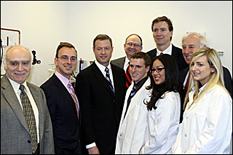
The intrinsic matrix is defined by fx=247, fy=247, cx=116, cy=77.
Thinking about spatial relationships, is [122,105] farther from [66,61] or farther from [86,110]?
[66,61]

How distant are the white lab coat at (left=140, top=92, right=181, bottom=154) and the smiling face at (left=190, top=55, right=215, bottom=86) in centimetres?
26

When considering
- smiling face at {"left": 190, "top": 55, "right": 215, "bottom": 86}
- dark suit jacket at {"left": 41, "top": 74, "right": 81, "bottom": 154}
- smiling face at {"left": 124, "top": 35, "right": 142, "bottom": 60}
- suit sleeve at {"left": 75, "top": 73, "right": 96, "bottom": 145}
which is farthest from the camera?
smiling face at {"left": 124, "top": 35, "right": 142, "bottom": 60}

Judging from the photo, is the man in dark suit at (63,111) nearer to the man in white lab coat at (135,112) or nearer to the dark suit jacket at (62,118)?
the dark suit jacket at (62,118)

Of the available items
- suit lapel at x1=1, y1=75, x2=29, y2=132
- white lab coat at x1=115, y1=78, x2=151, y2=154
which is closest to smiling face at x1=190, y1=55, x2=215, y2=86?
white lab coat at x1=115, y1=78, x2=151, y2=154

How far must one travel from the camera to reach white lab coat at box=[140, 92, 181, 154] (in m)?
2.12

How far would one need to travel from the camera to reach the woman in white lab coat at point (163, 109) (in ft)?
6.97

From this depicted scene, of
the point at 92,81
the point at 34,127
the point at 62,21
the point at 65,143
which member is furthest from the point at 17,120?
the point at 62,21

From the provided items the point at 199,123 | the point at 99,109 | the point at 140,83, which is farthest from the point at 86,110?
the point at 199,123

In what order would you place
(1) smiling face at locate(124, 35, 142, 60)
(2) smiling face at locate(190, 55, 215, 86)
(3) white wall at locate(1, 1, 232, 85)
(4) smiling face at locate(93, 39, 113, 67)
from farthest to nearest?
(3) white wall at locate(1, 1, 232, 85)
(1) smiling face at locate(124, 35, 142, 60)
(4) smiling face at locate(93, 39, 113, 67)
(2) smiling face at locate(190, 55, 215, 86)

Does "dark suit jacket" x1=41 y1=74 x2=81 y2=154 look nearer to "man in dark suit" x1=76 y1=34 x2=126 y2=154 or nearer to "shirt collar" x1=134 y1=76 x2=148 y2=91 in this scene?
"man in dark suit" x1=76 y1=34 x2=126 y2=154

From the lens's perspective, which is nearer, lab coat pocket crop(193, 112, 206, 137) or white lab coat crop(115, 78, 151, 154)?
lab coat pocket crop(193, 112, 206, 137)

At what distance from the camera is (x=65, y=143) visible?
237cm

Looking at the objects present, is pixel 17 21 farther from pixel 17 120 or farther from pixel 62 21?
pixel 17 120

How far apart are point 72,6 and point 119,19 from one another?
107 centimetres
